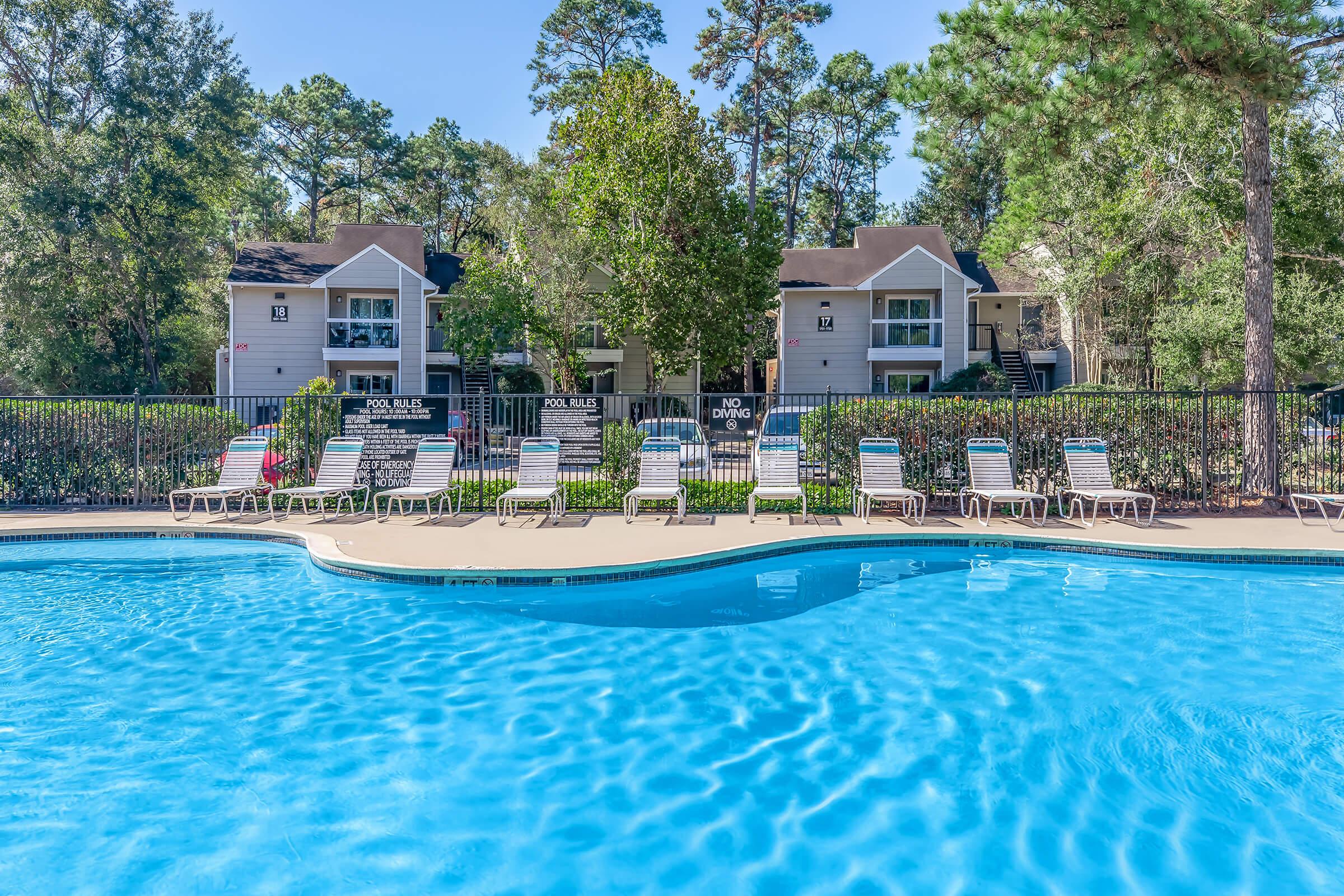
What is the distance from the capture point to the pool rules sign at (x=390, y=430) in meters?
12.3

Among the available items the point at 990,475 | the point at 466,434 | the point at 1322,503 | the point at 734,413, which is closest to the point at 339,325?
the point at 466,434

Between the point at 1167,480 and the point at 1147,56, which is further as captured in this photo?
the point at 1167,480

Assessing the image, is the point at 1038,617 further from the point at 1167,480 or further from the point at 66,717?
the point at 66,717

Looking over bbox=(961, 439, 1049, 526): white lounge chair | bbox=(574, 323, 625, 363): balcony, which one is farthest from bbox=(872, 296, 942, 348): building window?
bbox=(961, 439, 1049, 526): white lounge chair

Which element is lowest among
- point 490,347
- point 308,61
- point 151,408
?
point 151,408

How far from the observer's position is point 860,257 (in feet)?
93.4

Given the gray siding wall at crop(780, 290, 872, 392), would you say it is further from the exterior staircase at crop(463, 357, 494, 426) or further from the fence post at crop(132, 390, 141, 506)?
the fence post at crop(132, 390, 141, 506)

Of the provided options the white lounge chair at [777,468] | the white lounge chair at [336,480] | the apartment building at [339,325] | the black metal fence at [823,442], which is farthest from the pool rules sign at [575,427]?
the apartment building at [339,325]

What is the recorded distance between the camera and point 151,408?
1234cm

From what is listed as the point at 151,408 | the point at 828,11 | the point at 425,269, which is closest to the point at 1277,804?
the point at 151,408

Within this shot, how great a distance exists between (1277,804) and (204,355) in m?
42.0

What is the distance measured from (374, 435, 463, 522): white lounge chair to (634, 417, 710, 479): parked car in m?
3.13

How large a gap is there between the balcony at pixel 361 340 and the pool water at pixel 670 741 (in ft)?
62.7

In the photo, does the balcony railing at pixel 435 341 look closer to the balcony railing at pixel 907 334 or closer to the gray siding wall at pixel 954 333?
the balcony railing at pixel 907 334
